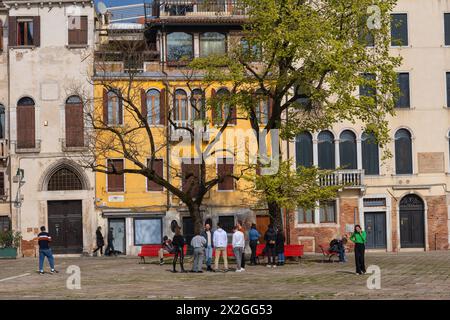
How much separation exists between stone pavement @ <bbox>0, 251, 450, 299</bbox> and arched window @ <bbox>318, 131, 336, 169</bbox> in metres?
11.6

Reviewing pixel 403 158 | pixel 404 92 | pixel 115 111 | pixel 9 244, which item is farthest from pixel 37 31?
pixel 403 158

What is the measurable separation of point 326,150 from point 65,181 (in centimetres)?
1425

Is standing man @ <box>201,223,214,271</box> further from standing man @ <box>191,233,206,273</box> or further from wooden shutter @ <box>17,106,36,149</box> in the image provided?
wooden shutter @ <box>17,106,36,149</box>

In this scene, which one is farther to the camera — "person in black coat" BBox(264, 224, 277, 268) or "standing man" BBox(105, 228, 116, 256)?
"standing man" BBox(105, 228, 116, 256)

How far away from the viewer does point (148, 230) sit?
4838 cm

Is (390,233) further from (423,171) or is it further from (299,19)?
(299,19)

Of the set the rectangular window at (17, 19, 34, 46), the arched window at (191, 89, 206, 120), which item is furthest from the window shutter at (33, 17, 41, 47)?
the arched window at (191, 89, 206, 120)

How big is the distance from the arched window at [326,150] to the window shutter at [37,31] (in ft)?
53.0

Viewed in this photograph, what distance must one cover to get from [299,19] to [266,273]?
9567 mm

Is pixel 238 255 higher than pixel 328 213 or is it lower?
lower

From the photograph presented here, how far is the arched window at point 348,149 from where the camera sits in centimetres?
4869

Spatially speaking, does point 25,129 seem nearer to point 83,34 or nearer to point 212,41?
point 83,34

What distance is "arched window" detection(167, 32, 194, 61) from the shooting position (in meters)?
49.5

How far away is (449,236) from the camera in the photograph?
48344 mm
